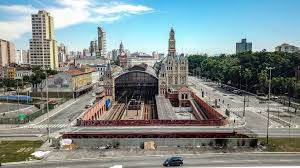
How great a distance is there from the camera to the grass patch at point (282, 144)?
54.3 m

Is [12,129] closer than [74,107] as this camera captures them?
Yes

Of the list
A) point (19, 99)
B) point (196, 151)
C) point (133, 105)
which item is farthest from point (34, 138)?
point (19, 99)

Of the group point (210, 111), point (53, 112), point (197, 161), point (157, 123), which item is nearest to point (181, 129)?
point (157, 123)

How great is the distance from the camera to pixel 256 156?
5075 cm

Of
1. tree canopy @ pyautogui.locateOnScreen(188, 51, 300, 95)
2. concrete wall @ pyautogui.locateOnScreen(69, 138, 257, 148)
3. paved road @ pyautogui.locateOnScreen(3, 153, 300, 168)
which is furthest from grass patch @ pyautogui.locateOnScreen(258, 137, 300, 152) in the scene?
tree canopy @ pyautogui.locateOnScreen(188, 51, 300, 95)

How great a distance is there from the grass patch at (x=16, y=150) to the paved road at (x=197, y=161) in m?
3.40

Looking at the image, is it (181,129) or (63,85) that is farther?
A: (63,85)

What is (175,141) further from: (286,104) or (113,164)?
(286,104)

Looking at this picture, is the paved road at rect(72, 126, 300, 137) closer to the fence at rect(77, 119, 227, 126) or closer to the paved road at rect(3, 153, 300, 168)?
the fence at rect(77, 119, 227, 126)

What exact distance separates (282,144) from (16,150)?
49.2 meters

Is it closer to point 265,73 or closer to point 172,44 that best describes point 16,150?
point 265,73

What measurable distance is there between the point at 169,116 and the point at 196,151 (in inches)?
1167

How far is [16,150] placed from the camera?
5538 cm

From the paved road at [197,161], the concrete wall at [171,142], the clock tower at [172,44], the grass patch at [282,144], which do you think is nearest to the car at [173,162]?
the paved road at [197,161]
